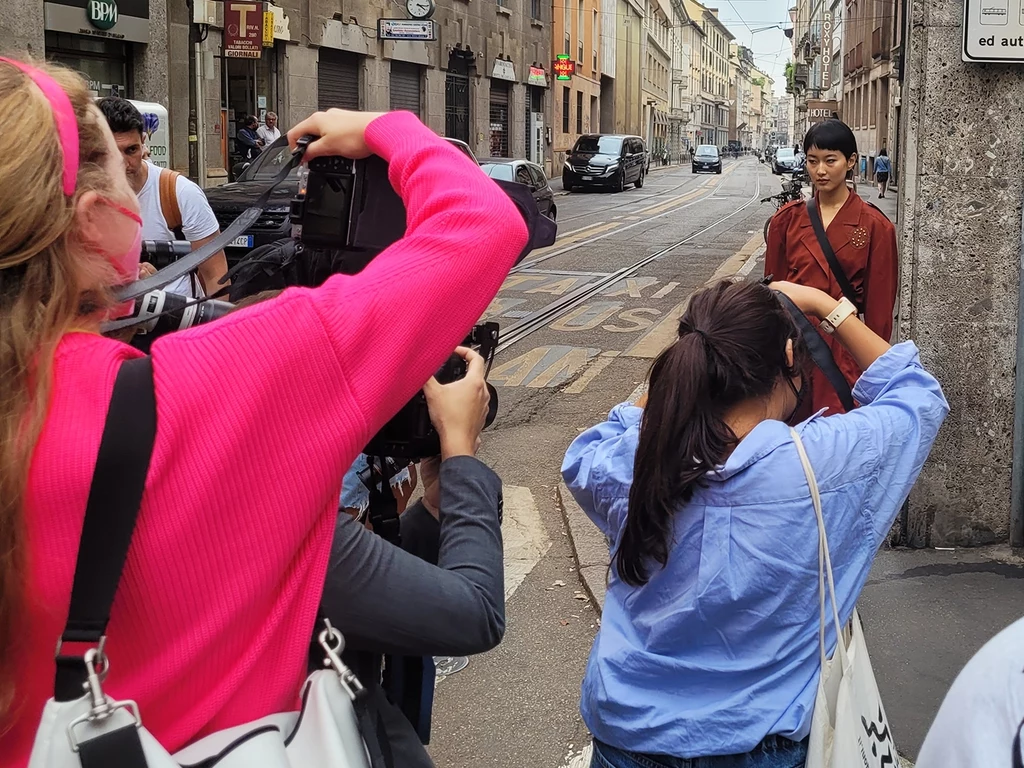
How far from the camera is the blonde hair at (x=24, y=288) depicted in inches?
40.6

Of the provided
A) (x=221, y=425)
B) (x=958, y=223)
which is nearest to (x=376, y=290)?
(x=221, y=425)

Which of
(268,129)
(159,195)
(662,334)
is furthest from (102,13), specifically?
(159,195)

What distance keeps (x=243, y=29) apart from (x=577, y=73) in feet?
98.5

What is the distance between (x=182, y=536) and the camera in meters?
1.09

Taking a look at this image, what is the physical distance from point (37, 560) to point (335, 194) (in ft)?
2.47

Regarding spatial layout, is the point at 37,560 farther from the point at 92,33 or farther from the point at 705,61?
the point at 705,61

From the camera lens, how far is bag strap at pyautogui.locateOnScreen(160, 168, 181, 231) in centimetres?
425

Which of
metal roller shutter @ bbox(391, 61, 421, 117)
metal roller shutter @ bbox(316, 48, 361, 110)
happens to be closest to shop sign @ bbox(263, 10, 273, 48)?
metal roller shutter @ bbox(316, 48, 361, 110)

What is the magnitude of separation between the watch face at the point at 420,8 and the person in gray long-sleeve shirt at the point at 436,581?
2730 centimetres

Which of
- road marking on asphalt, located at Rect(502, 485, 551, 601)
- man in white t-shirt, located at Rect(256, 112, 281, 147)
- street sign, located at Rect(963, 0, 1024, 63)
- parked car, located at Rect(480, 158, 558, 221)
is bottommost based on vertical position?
road marking on asphalt, located at Rect(502, 485, 551, 601)

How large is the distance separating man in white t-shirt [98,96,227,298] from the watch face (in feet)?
79.2

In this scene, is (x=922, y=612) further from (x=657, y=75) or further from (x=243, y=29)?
(x=657, y=75)

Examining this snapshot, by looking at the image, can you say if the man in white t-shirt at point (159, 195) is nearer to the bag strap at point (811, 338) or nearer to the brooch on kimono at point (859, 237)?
the bag strap at point (811, 338)

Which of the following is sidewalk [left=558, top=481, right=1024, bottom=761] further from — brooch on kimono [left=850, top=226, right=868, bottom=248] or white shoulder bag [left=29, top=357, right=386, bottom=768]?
white shoulder bag [left=29, top=357, right=386, bottom=768]
